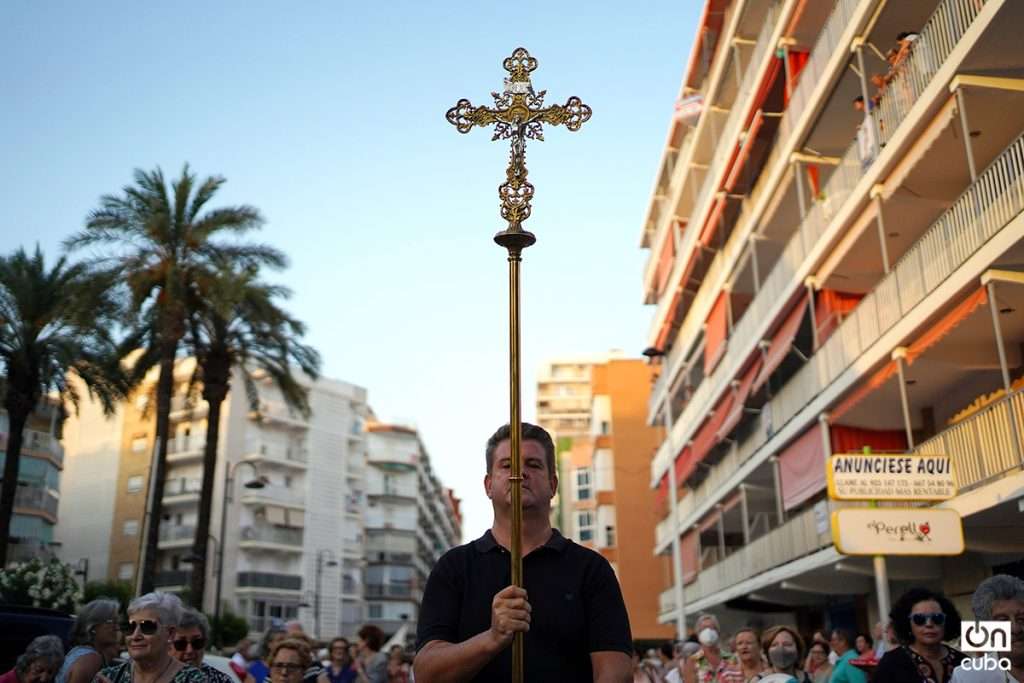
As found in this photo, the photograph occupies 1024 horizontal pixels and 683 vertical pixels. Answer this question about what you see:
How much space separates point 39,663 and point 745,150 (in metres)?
22.7

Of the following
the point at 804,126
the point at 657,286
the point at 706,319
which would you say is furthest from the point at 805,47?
the point at 657,286

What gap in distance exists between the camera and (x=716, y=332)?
32.2 m

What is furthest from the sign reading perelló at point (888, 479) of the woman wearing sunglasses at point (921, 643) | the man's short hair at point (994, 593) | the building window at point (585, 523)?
→ the building window at point (585, 523)

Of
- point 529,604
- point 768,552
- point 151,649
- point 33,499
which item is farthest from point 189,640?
point 33,499

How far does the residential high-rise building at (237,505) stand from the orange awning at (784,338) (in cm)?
4795

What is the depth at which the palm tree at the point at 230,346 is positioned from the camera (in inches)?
1062

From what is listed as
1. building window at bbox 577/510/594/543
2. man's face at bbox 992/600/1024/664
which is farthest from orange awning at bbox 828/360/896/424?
building window at bbox 577/510/594/543

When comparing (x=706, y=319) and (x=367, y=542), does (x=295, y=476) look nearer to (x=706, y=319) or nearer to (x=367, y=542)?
(x=367, y=542)

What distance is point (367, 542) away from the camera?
96.1 meters

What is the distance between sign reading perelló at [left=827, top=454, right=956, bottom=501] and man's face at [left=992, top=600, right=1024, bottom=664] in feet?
30.2

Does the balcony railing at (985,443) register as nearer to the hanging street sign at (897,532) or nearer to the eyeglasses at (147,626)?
the hanging street sign at (897,532)

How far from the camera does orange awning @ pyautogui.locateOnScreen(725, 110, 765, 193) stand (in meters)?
26.1

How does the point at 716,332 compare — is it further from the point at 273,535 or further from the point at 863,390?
the point at 273,535

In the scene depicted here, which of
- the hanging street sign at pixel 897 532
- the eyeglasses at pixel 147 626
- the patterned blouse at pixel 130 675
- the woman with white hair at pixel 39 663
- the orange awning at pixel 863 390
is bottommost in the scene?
the patterned blouse at pixel 130 675
